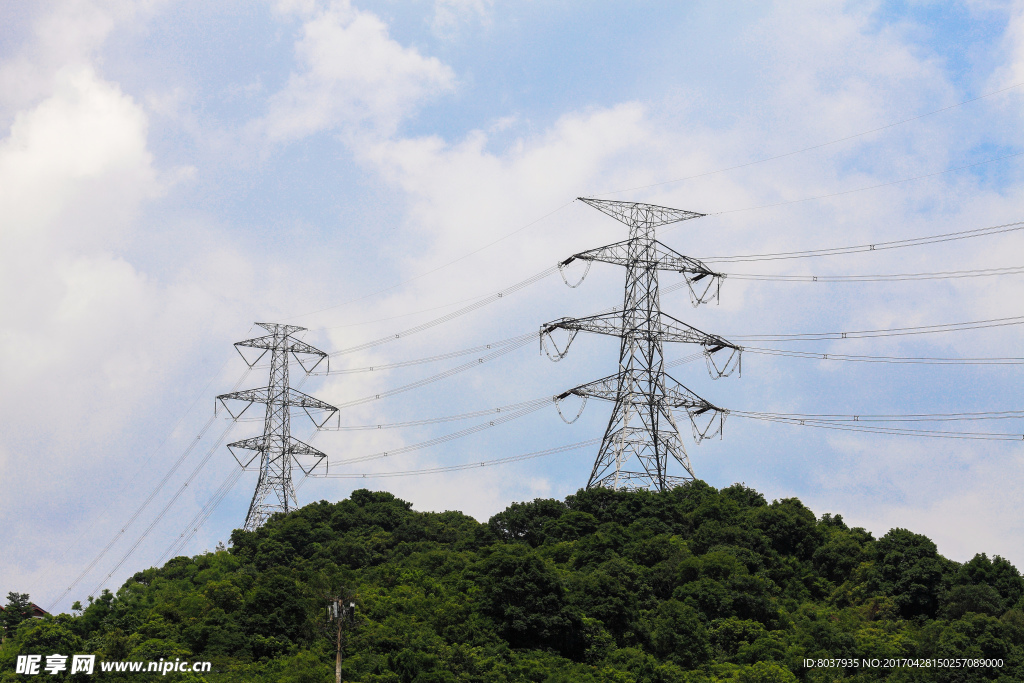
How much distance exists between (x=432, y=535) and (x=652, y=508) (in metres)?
19.5

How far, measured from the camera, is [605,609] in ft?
178

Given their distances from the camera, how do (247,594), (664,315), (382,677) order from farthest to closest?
(664,315) < (247,594) < (382,677)

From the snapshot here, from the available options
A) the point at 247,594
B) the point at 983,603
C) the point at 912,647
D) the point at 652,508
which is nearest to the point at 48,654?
the point at 247,594

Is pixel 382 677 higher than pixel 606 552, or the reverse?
pixel 606 552

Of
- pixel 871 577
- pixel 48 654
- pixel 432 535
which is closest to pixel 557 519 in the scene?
pixel 432 535

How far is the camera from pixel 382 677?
4603cm

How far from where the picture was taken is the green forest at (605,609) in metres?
48.2

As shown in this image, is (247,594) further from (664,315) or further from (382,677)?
(664,315)

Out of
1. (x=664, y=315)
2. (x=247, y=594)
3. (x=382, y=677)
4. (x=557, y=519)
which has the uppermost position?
(x=664, y=315)

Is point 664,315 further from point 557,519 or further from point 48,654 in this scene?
point 48,654

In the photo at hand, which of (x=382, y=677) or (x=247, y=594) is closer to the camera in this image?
(x=382, y=677)

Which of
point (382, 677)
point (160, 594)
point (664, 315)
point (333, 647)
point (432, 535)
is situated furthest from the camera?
point (432, 535)

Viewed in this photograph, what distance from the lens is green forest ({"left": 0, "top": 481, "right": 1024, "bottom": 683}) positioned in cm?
4816

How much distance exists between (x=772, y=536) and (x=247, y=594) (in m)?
31.9
